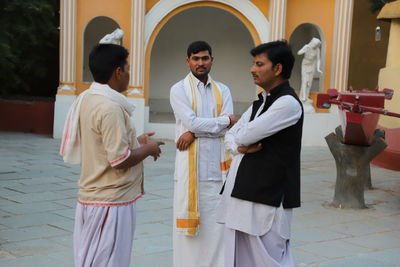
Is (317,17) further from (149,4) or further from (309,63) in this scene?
(149,4)

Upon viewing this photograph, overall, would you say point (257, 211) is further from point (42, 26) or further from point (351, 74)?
point (351, 74)

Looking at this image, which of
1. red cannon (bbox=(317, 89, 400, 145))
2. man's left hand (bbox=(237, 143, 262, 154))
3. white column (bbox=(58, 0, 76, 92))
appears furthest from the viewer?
white column (bbox=(58, 0, 76, 92))

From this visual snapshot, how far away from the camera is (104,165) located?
11.0ft

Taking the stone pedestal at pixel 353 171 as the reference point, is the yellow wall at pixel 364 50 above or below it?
above

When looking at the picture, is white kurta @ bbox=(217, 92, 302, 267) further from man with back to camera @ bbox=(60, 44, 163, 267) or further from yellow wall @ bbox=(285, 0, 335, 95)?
yellow wall @ bbox=(285, 0, 335, 95)

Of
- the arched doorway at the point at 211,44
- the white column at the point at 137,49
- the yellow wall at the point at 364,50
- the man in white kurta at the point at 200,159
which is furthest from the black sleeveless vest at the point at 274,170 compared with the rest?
the yellow wall at the point at 364,50

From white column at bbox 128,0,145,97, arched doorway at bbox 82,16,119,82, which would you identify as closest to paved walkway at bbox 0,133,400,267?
white column at bbox 128,0,145,97

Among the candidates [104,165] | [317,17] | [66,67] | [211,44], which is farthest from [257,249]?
[211,44]

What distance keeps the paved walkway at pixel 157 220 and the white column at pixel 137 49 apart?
4.12 m

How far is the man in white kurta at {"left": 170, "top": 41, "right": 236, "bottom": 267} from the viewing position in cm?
454

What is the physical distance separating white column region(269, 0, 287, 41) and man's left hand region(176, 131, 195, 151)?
10969mm

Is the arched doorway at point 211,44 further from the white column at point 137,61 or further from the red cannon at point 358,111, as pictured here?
the red cannon at point 358,111

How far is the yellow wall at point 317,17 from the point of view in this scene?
15.5m

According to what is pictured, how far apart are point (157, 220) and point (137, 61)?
8611 millimetres
